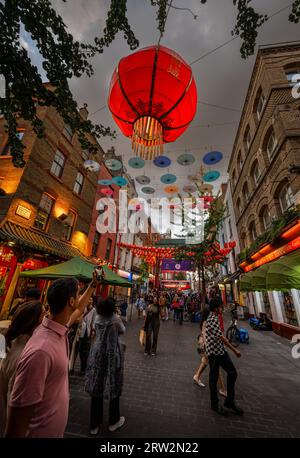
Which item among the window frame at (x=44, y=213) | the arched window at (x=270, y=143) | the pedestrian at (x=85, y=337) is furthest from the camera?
the arched window at (x=270, y=143)

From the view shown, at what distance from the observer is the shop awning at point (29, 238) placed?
7355 mm

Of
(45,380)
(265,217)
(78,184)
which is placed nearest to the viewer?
(45,380)

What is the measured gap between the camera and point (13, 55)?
119 inches

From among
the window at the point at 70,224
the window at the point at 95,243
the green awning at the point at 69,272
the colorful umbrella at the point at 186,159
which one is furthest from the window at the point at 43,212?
the colorful umbrella at the point at 186,159

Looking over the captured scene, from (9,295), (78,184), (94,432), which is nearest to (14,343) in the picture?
(94,432)

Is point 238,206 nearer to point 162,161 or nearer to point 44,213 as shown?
point 162,161

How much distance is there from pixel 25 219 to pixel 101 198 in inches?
319

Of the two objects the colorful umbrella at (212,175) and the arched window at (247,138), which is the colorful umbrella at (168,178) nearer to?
the colorful umbrella at (212,175)

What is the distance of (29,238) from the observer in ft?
28.7

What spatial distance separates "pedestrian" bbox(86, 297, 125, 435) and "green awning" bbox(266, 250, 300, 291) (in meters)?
3.87

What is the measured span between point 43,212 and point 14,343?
10.4 meters

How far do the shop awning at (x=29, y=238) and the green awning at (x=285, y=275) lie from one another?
8827 millimetres

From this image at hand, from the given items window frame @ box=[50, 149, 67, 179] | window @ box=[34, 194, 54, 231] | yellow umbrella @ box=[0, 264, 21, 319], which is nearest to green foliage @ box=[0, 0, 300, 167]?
yellow umbrella @ box=[0, 264, 21, 319]
